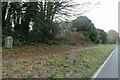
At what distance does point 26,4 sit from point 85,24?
3367cm

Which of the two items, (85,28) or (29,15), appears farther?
(85,28)

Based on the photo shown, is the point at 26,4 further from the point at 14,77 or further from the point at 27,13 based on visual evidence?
the point at 14,77

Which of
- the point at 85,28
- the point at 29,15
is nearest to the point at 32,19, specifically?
the point at 29,15

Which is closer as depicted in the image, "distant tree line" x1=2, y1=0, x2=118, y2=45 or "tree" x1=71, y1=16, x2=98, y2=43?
"distant tree line" x1=2, y1=0, x2=118, y2=45

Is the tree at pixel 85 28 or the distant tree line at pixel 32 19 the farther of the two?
the tree at pixel 85 28

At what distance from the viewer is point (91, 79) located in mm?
13039

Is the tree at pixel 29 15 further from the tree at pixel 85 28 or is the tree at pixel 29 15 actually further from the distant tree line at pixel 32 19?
the tree at pixel 85 28

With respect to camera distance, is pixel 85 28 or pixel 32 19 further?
pixel 85 28

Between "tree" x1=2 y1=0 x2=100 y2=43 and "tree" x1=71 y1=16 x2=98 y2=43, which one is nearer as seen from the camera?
"tree" x1=2 y1=0 x2=100 y2=43

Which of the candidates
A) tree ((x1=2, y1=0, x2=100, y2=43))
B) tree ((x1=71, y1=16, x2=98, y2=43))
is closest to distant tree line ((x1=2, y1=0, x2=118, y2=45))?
tree ((x1=2, y1=0, x2=100, y2=43))

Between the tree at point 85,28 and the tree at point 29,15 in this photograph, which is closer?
the tree at point 29,15

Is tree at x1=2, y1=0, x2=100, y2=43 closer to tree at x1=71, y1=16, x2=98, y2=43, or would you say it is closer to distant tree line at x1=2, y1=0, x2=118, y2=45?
distant tree line at x1=2, y1=0, x2=118, y2=45

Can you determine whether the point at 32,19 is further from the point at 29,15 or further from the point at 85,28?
the point at 85,28

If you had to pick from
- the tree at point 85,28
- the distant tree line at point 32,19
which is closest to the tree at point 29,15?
the distant tree line at point 32,19
